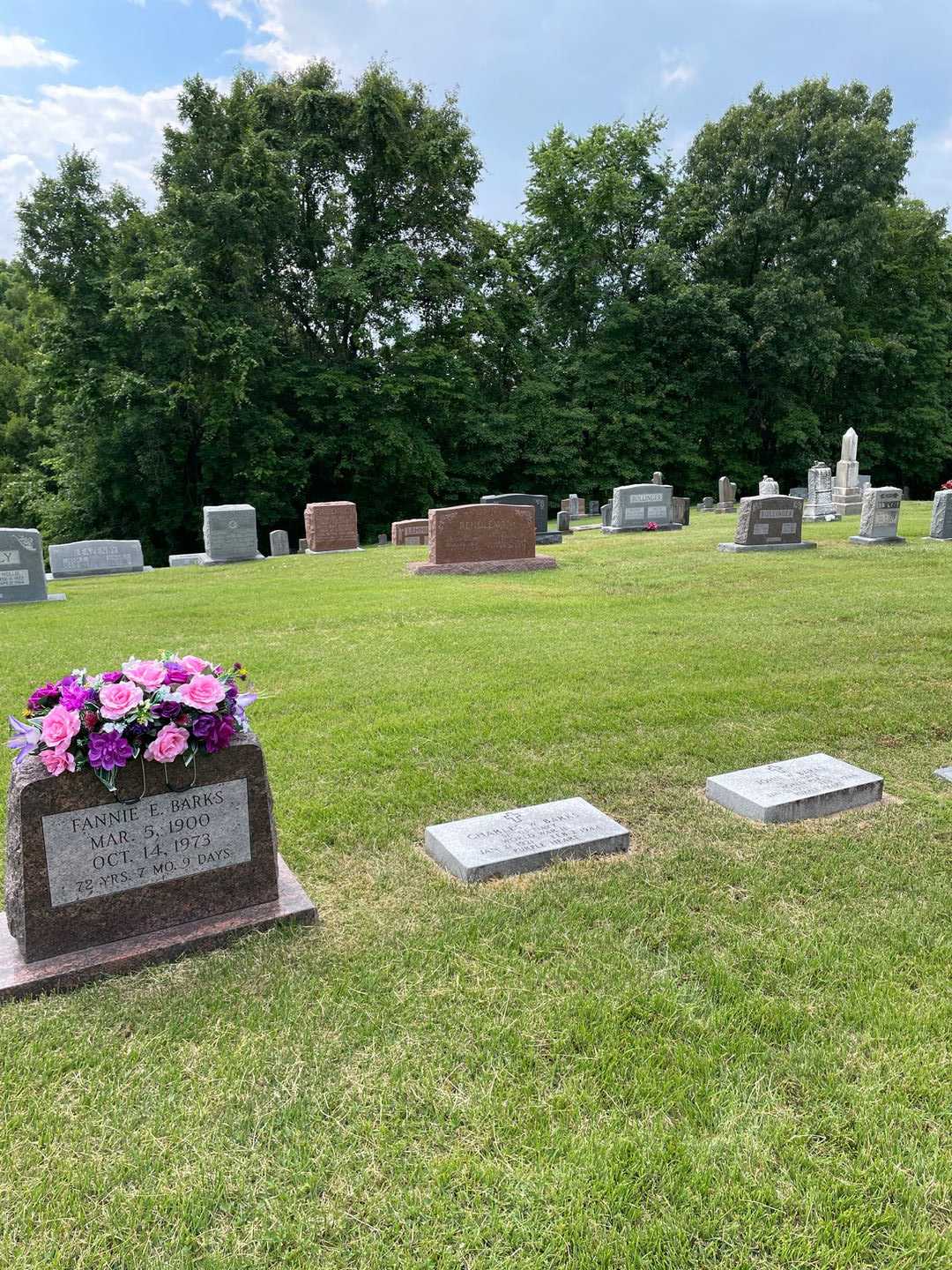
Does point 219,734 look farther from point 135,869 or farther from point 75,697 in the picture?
point 135,869

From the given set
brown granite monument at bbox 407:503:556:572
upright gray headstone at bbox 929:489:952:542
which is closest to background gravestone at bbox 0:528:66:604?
brown granite monument at bbox 407:503:556:572

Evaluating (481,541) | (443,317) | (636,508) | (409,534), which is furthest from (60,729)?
(443,317)

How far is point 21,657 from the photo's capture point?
22.8ft

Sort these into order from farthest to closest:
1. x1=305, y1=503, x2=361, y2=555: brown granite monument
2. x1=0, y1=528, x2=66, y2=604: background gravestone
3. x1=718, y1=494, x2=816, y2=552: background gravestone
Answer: x1=305, y1=503, x2=361, y2=555: brown granite monument < x1=718, y1=494, x2=816, y2=552: background gravestone < x1=0, y1=528, x2=66, y2=604: background gravestone

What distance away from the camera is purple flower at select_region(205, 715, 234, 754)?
2.56 m

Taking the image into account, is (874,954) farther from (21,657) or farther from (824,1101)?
(21,657)

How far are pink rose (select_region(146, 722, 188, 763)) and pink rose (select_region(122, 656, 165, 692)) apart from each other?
150 millimetres

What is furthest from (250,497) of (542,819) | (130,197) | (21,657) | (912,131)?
(912,131)

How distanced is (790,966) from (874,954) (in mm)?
312

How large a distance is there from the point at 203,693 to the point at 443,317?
2731 centimetres

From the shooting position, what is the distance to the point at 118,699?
7.89ft

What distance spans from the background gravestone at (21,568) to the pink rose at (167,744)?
403 inches

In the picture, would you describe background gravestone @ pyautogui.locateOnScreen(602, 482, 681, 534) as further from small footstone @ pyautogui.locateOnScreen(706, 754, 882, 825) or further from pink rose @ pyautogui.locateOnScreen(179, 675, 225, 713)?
pink rose @ pyautogui.locateOnScreen(179, 675, 225, 713)

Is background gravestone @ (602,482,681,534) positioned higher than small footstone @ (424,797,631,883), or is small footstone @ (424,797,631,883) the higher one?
background gravestone @ (602,482,681,534)
